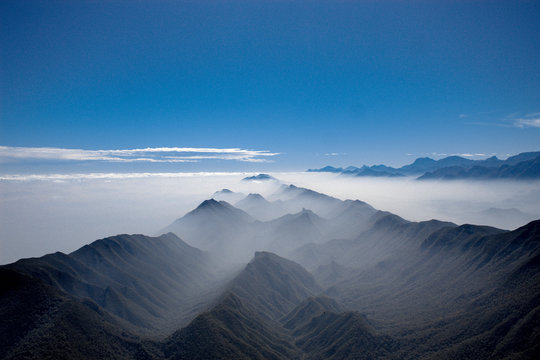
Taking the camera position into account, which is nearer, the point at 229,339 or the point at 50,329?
the point at 50,329

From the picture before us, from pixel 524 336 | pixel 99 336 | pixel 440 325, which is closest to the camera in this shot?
pixel 524 336

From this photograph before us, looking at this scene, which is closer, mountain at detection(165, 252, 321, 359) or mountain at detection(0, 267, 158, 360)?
mountain at detection(0, 267, 158, 360)

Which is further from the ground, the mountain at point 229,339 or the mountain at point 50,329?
the mountain at point 50,329

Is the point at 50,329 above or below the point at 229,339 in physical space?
above

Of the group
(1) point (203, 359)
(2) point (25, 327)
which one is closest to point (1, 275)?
(2) point (25, 327)

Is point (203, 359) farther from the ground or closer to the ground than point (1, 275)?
closer to the ground

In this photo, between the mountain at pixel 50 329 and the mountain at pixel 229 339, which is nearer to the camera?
the mountain at pixel 50 329

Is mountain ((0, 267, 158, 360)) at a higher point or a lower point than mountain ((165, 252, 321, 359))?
higher

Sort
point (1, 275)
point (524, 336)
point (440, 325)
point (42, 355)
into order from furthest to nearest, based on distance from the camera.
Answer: point (440, 325)
point (1, 275)
point (524, 336)
point (42, 355)

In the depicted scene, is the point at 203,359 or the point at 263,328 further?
the point at 263,328

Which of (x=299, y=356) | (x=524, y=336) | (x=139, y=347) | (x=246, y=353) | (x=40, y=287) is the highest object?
(x=40, y=287)

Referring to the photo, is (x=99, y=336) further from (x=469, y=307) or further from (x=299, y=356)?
(x=469, y=307)
